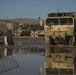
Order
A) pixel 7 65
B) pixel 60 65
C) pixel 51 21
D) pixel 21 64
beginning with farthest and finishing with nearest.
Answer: pixel 51 21, pixel 21 64, pixel 60 65, pixel 7 65

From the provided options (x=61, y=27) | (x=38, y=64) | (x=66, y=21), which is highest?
(x=66, y=21)

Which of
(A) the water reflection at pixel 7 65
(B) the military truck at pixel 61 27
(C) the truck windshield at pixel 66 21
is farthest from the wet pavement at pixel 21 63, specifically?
(C) the truck windshield at pixel 66 21

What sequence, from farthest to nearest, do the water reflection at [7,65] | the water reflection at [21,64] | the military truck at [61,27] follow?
the military truck at [61,27], the water reflection at [7,65], the water reflection at [21,64]

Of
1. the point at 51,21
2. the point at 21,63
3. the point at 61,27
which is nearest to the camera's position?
the point at 21,63

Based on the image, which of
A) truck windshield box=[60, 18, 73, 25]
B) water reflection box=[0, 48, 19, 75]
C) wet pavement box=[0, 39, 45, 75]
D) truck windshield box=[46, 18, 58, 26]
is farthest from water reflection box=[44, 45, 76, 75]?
truck windshield box=[46, 18, 58, 26]

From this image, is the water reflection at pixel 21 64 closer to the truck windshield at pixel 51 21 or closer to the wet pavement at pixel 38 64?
the wet pavement at pixel 38 64

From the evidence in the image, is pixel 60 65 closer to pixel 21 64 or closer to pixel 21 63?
pixel 21 64

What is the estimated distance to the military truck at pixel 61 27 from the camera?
23.3m

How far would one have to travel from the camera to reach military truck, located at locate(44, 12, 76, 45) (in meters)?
23.3

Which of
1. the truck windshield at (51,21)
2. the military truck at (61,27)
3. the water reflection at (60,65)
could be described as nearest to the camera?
the water reflection at (60,65)

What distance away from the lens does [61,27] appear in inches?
926

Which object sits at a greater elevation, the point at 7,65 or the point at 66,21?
the point at 66,21

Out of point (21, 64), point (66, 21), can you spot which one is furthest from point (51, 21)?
point (21, 64)

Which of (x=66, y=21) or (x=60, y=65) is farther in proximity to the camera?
(x=66, y=21)
